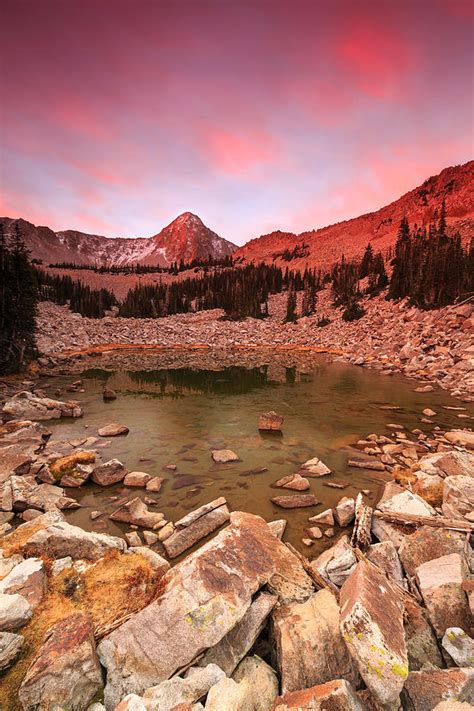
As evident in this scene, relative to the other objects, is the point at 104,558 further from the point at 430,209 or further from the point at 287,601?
the point at 430,209

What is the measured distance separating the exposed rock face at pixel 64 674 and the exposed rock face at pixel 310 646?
2032 mm

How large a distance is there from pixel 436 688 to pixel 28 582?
5025 mm

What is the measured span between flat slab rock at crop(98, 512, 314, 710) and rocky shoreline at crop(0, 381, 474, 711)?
0.01 meters

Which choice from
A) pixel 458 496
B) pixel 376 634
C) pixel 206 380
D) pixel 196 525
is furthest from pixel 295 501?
pixel 206 380

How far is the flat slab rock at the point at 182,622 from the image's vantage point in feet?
11.2

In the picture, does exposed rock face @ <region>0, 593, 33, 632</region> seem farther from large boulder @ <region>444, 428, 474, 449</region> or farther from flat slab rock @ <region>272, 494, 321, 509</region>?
large boulder @ <region>444, 428, 474, 449</region>

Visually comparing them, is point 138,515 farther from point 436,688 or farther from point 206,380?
point 206,380

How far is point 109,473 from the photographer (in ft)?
31.5

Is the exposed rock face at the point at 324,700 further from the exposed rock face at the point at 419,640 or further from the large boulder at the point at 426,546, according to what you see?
the large boulder at the point at 426,546

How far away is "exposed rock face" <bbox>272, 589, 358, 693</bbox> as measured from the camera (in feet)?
10.8

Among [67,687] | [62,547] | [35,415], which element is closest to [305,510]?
[62,547]

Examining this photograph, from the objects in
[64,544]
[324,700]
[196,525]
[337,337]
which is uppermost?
[337,337]

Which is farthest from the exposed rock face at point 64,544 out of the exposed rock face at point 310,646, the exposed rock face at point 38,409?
the exposed rock face at point 38,409

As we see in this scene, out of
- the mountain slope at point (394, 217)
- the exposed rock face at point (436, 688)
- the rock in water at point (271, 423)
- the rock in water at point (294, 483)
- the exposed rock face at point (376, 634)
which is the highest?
the mountain slope at point (394, 217)
